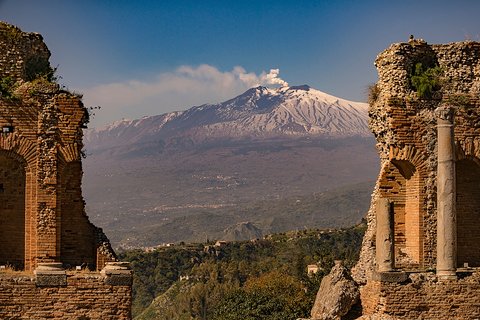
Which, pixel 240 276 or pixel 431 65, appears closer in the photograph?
pixel 431 65

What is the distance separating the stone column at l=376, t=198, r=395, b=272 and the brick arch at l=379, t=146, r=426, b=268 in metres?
1.39

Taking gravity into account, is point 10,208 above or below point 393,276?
above

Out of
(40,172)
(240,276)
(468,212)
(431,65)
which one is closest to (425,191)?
(468,212)

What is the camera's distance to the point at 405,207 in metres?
27.6

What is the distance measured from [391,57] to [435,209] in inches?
172

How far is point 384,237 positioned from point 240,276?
62594 mm

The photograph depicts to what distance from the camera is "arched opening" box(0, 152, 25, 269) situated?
84.6 ft

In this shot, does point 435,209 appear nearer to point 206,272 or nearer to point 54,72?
point 54,72

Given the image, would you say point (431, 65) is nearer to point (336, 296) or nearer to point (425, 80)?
point (425, 80)

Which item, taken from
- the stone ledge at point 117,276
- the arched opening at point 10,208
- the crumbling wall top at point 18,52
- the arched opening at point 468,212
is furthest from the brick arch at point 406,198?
the crumbling wall top at point 18,52

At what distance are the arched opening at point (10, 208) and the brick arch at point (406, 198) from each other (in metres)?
9.83

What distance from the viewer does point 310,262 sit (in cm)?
8312

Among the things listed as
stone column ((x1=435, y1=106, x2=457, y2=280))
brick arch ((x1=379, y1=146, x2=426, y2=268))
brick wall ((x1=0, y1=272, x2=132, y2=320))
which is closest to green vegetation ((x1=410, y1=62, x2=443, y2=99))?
stone column ((x1=435, y1=106, x2=457, y2=280))

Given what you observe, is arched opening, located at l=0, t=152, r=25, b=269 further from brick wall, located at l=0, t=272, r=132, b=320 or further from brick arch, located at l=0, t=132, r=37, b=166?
brick wall, located at l=0, t=272, r=132, b=320
